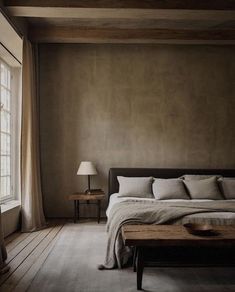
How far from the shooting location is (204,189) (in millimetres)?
5676

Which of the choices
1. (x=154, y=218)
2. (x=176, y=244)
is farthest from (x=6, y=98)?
(x=176, y=244)

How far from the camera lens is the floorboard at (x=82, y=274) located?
9.93 ft

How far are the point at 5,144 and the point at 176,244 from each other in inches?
149

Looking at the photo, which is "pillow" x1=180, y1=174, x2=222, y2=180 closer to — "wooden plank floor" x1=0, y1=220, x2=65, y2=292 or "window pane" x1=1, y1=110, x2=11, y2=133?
"wooden plank floor" x1=0, y1=220, x2=65, y2=292

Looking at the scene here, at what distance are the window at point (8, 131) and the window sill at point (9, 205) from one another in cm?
10

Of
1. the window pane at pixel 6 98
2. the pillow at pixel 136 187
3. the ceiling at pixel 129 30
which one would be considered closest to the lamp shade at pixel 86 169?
the pillow at pixel 136 187

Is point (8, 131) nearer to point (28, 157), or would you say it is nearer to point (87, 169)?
point (28, 157)

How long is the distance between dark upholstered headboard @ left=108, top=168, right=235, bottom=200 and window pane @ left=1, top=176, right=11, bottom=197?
176 centimetres

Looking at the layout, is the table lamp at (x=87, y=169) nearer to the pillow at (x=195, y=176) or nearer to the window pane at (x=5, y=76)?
the pillow at (x=195, y=176)

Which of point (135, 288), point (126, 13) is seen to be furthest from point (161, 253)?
point (126, 13)

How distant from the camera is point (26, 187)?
551cm

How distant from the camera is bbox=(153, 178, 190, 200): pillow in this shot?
5574mm

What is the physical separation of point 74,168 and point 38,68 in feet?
6.55

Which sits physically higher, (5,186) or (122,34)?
(122,34)
